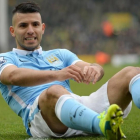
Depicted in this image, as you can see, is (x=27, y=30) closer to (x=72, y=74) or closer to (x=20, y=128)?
(x=72, y=74)

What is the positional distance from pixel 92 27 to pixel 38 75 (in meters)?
24.9

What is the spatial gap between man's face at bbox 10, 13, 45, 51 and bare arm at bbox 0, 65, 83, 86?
643mm

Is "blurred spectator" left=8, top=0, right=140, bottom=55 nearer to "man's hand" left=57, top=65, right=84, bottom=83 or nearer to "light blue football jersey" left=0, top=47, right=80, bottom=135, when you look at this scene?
"light blue football jersey" left=0, top=47, right=80, bottom=135

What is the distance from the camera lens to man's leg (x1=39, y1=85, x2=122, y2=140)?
9.14ft

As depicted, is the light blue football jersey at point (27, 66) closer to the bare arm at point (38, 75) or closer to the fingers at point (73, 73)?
the bare arm at point (38, 75)

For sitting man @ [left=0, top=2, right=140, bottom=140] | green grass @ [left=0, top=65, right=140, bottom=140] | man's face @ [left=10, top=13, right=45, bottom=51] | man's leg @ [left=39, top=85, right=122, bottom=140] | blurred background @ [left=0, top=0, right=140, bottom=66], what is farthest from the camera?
blurred background @ [left=0, top=0, right=140, bottom=66]

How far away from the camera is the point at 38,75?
3.13 m

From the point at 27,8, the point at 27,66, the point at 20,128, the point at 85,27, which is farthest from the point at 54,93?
the point at 85,27

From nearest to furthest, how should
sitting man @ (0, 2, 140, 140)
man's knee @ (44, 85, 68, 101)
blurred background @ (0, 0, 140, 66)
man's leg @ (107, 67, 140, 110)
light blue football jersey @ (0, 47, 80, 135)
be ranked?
1. sitting man @ (0, 2, 140, 140)
2. man's knee @ (44, 85, 68, 101)
3. man's leg @ (107, 67, 140, 110)
4. light blue football jersey @ (0, 47, 80, 135)
5. blurred background @ (0, 0, 140, 66)

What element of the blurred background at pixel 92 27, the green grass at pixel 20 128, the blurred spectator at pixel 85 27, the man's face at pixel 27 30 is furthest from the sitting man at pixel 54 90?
the blurred spectator at pixel 85 27

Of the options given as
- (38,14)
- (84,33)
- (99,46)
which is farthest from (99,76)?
(84,33)

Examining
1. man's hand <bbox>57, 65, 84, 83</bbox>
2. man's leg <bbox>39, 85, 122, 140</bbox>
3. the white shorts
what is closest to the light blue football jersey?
the white shorts

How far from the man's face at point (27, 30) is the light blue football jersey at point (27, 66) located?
71mm

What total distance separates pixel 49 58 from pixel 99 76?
756 mm
